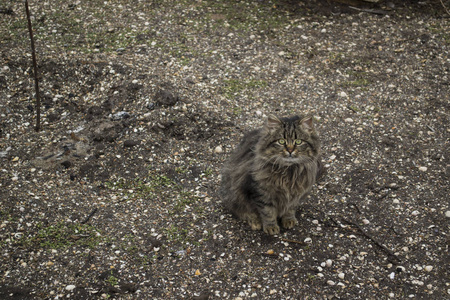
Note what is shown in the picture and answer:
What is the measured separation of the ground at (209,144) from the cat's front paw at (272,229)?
7 centimetres

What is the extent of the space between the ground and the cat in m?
0.22

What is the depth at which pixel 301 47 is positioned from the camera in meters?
6.86

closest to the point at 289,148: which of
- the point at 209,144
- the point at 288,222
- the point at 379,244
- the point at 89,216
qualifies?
the point at 288,222

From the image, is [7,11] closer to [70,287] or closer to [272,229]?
[70,287]

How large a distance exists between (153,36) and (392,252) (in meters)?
4.59

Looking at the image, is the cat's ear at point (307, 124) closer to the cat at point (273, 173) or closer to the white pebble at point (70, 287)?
the cat at point (273, 173)

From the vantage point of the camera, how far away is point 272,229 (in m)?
4.35

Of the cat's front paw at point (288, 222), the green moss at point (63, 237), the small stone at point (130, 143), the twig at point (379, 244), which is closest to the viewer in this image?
the twig at point (379, 244)

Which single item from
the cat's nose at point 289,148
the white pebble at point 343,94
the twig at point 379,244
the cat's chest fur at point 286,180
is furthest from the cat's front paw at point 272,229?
the white pebble at point 343,94

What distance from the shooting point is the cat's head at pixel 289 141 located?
3889 mm

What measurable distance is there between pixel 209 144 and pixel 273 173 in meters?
1.57

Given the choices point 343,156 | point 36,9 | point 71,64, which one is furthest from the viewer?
point 36,9

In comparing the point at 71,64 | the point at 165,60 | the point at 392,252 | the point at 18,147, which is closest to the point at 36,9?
the point at 71,64

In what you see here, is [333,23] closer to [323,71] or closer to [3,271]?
[323,71]
